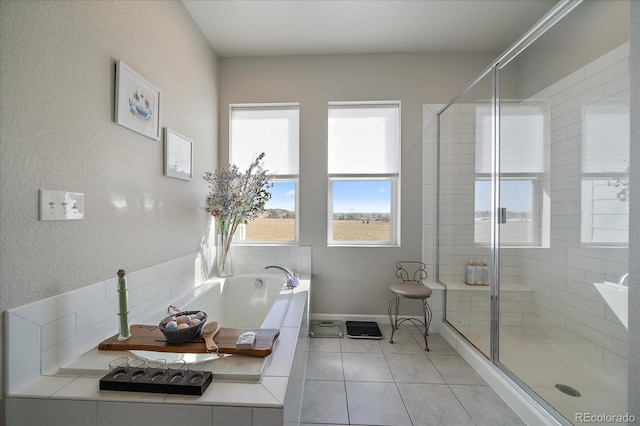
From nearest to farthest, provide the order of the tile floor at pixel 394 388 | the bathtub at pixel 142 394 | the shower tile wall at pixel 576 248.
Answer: the bathtub at pixel 142 394 < the tile floor at pixel 394 388 < the shower tile wall at pixel 576 248

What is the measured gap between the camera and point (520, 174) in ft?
6.73

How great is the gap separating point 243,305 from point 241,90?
7.21ft

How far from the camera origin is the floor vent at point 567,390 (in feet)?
4.95

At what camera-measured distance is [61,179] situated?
1075 mm

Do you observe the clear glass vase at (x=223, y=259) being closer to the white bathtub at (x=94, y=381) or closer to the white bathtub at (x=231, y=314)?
the white bathtub at (x=231, y=314)

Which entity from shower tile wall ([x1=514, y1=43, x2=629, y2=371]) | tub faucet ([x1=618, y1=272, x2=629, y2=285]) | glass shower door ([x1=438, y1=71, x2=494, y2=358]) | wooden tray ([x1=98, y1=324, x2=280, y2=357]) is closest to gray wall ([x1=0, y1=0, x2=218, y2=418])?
wooden tray ([x1=98, y1=324, x2=280, y2=357])

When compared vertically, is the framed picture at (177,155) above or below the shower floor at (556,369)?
above

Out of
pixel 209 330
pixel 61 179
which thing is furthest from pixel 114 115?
pixel 209 330

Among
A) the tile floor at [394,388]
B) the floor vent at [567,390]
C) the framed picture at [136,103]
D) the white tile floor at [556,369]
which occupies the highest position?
the framed picture at [136,103]

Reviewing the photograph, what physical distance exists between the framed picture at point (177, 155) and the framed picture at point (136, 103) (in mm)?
113

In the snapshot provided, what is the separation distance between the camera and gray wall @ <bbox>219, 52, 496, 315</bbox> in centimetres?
265

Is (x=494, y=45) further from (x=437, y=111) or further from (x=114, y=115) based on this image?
(x=114, y=115)

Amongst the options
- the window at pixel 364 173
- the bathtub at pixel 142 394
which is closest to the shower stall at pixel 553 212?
the window at pixel 364 173

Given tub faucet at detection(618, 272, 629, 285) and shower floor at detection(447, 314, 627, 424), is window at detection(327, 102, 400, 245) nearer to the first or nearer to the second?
shower floor at detection(447, 314, 627, 424)
